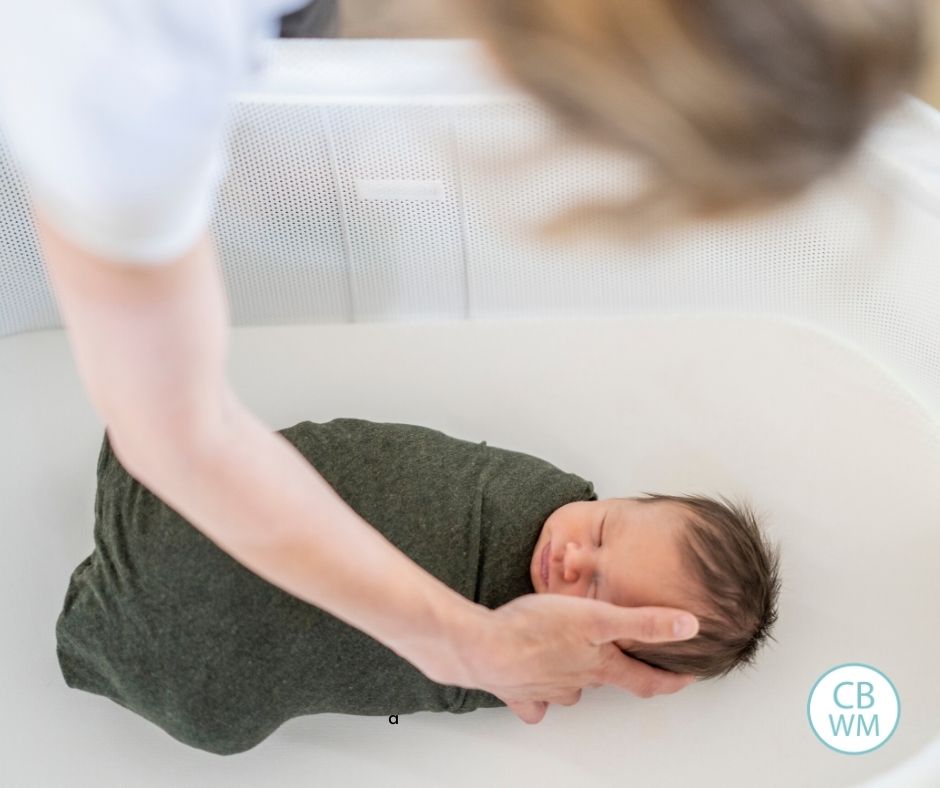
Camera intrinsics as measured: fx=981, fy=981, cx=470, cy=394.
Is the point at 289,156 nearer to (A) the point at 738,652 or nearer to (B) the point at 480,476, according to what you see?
(B) the point at 480,476

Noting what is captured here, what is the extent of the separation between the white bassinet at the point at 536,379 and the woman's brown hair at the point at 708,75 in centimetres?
47

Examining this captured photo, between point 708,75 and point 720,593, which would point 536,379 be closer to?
point 720,593

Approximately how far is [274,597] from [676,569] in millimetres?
402

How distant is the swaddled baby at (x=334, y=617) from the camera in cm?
96

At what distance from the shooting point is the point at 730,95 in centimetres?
46

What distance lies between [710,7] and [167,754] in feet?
3.22

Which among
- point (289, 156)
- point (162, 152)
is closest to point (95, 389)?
point (162, 152)

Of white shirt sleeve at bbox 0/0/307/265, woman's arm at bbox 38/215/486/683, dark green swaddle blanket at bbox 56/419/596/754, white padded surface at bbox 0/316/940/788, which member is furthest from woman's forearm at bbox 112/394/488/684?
white padded surface at bbox 0/316/940/788

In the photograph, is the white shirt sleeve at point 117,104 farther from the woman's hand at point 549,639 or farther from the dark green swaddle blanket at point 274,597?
the dark green swaddle blanket at point 274,597

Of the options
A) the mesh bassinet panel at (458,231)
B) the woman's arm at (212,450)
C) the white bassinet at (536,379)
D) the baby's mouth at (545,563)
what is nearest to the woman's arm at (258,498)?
the woman's arm at (212,450)

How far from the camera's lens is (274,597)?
100 centimetres

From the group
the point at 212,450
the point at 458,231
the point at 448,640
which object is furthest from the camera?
the point at 458,231

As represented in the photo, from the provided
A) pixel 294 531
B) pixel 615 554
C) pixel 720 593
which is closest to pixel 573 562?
pixel 615 554

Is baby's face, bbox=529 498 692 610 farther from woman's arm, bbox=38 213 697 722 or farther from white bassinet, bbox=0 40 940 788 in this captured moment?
white bassinet, bbox=0 40 940 788
